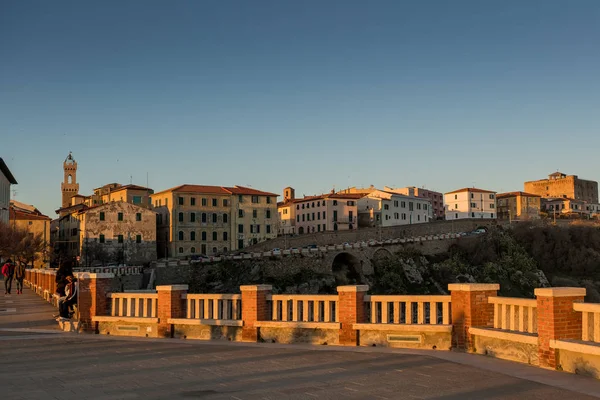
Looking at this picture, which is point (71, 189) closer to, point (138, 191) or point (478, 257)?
point (138, 191)

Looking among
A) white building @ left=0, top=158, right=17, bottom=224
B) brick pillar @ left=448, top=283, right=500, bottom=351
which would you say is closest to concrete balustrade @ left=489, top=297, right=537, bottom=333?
brick pillar @ left=448, top=283, right=500, bottom=351

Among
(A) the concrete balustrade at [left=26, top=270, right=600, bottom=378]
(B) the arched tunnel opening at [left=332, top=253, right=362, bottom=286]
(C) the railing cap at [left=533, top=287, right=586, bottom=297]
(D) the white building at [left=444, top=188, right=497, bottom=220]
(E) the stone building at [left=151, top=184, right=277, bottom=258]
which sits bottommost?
(B) the arched tunnel opening at [left=332, top=253, right=362, bottom=286]

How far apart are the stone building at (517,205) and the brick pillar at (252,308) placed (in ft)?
447

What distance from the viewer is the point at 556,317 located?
10.8m

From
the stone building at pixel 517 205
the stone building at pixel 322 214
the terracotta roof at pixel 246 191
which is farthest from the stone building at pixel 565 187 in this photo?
the terracotta roof at pixel 246 191

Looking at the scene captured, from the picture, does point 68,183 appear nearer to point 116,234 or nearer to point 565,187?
point 116,234

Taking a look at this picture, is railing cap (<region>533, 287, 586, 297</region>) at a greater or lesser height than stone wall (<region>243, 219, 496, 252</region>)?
lesser

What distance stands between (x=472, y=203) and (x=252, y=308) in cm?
12762

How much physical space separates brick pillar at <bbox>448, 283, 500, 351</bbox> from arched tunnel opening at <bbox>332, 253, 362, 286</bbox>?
6968 cm

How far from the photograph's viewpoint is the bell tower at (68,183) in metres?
145

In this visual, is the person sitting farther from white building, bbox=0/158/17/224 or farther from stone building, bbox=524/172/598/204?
stone building, bbox=524/172/598/204

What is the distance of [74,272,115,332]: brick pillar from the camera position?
17578 millimetres

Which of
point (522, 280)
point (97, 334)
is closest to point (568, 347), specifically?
point (97, 334)

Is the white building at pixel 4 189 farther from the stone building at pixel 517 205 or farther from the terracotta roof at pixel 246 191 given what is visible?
the stone building at pixel 517 205
